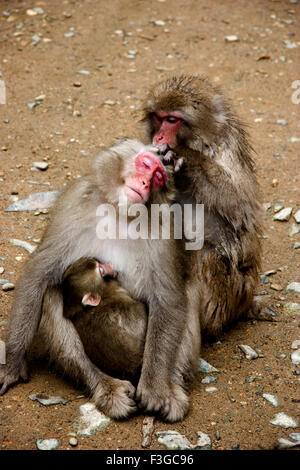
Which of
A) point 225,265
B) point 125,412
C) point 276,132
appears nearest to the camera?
point 125,412

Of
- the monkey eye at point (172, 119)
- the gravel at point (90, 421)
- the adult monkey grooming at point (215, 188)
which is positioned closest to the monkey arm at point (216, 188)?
the adult monkey grooming at point (215, 188)

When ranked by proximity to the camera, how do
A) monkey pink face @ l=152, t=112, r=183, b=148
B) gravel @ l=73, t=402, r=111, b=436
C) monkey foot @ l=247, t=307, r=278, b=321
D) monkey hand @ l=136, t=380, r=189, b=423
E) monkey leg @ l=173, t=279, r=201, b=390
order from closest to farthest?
gravel @ l=73, t=402, r=111, b=436, monkey hand @ l=136, t=380, r=189, b=423, monkey leg @ l=173, t=279, r=201, b=390, monkey pink face @ l=152, t=112, r=183, b=148, monkey foot @ l=247, t=307, r=278, b=321

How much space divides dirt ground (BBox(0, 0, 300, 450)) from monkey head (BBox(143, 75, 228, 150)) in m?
1.31

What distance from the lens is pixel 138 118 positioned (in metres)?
6.47

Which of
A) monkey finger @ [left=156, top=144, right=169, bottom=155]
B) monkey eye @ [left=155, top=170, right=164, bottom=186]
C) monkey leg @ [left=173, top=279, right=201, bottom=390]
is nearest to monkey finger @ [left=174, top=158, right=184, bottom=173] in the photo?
monkey finger @ [left=156, top=144, right=169, bottom=155]

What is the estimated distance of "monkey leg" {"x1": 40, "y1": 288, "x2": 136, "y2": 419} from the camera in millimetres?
3582

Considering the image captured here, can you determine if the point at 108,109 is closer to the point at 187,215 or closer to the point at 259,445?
the point at 187,215

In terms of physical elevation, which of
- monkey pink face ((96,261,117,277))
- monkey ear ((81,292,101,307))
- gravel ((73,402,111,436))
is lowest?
gravel ((73,402,111,436))

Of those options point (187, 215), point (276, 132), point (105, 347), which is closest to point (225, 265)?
point (187, 215)

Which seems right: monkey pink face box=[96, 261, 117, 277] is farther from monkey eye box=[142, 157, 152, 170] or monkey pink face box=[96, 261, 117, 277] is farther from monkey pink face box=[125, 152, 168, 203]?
monkey eye box=[142, 157, 152, 170]

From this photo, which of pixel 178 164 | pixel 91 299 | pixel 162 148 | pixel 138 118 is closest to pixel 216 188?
pixel 178 164

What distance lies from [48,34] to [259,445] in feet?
19.0

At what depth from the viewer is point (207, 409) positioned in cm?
364

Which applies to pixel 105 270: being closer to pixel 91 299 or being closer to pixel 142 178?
pixel 91 299
